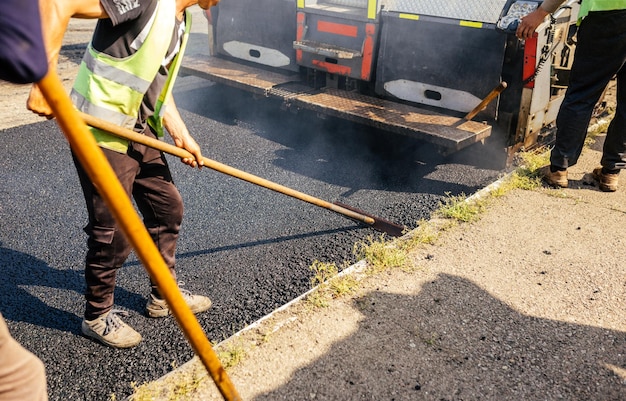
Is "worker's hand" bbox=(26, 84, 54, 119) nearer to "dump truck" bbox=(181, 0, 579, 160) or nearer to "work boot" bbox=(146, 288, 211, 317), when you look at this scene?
"work boot" bbox=(146, 288, 211, 317)

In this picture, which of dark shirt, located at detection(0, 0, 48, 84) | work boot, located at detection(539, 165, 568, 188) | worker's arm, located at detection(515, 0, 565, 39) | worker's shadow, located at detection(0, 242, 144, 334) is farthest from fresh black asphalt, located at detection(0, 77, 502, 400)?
dark shirt, located at detection(0, 0, 48, 84)

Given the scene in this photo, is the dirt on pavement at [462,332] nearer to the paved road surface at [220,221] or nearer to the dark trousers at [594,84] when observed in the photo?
the paved road surface at [220,221]

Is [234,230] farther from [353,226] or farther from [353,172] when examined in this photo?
[353,172]

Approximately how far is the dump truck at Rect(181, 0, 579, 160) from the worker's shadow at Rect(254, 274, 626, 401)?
5.18 ft

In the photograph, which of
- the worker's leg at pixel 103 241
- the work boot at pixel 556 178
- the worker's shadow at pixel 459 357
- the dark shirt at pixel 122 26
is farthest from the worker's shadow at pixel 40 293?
the work boot at pixel 556 178

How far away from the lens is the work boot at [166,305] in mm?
2980

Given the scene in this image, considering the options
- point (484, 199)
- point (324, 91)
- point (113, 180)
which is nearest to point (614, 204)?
point (484, 199)

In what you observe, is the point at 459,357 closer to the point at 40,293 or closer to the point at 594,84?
the point at 40,293

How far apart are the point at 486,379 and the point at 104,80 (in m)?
2.15

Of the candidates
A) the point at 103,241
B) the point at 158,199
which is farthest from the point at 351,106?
the point at 103,241

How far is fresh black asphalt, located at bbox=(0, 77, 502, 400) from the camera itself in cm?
282

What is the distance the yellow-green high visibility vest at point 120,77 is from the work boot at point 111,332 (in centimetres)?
90

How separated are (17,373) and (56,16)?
1236 millimetres

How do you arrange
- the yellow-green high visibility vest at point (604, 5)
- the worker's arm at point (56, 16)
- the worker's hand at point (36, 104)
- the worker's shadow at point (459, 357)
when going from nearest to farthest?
1. the worker's arm at point (56, 16)
2. the worker's hand at point (36, 104)
3. the worker's shadow at point (459, 357)
4. the yellow-green high visibility vest at point (604, 5)
